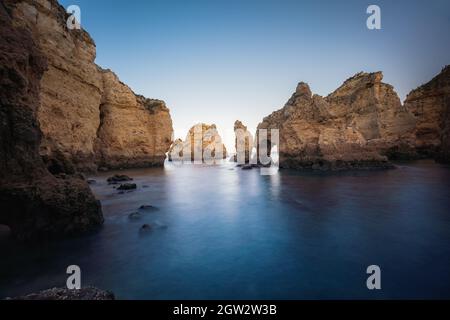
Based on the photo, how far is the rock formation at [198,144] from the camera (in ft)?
257

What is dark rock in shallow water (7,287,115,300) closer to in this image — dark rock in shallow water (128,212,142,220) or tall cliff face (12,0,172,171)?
dark rock in shallow water (128,212,142,220)

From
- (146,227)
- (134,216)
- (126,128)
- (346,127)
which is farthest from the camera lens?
(126,128)

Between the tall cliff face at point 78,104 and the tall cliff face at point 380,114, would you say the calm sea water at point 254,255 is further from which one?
the tall cliff face at point 380,114

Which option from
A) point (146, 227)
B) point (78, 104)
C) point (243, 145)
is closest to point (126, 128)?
point (78, 104)

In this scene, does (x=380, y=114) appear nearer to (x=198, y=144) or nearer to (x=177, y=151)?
(x=198, y=144)

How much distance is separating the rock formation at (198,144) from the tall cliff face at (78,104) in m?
43.5

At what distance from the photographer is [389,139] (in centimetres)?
4031

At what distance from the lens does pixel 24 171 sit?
19.4 feet

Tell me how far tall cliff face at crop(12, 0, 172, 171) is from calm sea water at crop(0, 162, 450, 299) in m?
5.25

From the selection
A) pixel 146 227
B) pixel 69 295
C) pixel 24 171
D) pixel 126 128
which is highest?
pixel 126 128

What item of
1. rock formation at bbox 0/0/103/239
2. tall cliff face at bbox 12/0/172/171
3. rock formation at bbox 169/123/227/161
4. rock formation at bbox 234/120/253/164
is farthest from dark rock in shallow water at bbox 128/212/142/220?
rock formation at bbox 169/123/227/161

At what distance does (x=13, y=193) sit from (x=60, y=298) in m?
4.27

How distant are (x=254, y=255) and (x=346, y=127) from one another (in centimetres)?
2804
